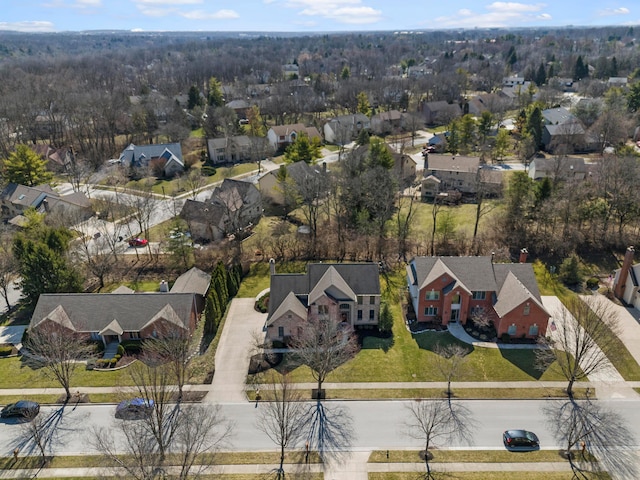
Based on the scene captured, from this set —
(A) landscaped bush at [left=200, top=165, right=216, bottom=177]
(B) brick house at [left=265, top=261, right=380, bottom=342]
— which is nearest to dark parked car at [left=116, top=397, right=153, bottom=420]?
(B) brick house at [left=265, top=261, right=380, bottom=342]

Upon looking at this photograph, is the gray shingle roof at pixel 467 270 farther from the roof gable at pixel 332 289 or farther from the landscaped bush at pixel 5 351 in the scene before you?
the landscaped bush at pixel 5 351

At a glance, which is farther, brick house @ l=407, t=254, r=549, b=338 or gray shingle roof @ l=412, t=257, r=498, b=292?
gray shingle roof @ l=412, t=257, r=498, b=292

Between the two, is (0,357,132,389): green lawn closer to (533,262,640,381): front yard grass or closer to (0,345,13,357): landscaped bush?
(0,345,13,357): landscaped bush

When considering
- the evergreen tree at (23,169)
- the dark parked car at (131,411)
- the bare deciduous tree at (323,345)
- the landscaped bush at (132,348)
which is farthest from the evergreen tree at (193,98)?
the dark parked car at (131,411)

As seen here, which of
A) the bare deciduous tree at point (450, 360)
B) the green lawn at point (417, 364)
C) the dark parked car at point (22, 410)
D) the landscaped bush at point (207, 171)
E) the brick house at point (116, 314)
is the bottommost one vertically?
the landscaped bush at point (207, 171)

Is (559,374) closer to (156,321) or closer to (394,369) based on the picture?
(394,369)
